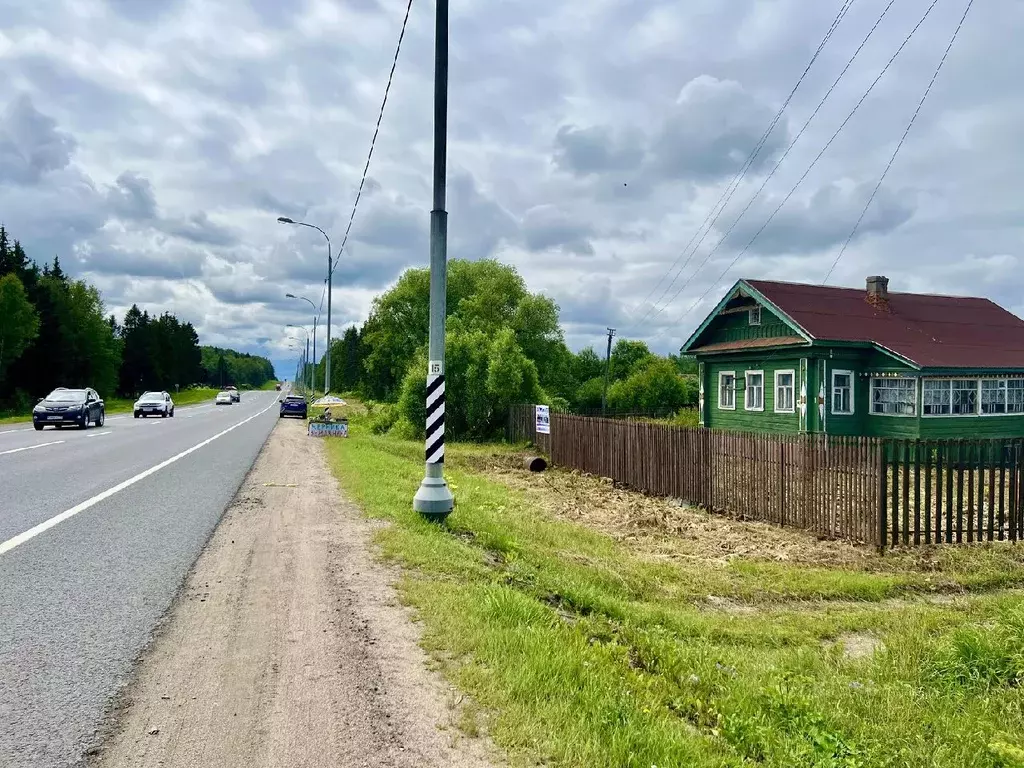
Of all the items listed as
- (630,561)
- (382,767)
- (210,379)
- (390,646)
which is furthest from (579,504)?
(210,379)

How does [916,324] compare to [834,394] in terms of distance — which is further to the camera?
[916,324]

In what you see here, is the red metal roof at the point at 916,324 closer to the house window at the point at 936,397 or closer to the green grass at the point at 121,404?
the house window at the point at 936,397

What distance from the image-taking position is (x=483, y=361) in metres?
29.7

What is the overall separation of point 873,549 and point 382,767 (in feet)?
28.6

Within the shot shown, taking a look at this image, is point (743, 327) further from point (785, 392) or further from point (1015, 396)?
point (1015, 396)

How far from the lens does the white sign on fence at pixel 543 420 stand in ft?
72.9

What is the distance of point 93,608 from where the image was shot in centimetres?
524

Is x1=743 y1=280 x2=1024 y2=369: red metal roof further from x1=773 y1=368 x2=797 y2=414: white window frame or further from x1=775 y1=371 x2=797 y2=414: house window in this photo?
x1=775 y1=371 x2=797 y2=414: house window

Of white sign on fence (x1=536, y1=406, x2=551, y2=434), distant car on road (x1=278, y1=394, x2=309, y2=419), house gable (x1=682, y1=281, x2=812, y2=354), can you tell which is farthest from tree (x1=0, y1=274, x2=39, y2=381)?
house gable (x1=682, y1=281, x2=812, y2=354)

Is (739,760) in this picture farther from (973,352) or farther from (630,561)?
(973,352)

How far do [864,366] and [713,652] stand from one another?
64.1 feet

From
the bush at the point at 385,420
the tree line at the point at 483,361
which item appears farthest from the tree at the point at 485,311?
the bush at the point at 385,420

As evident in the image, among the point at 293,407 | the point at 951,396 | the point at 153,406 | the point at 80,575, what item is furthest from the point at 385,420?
the point at 80,575

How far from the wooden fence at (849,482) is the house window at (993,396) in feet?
38.1
